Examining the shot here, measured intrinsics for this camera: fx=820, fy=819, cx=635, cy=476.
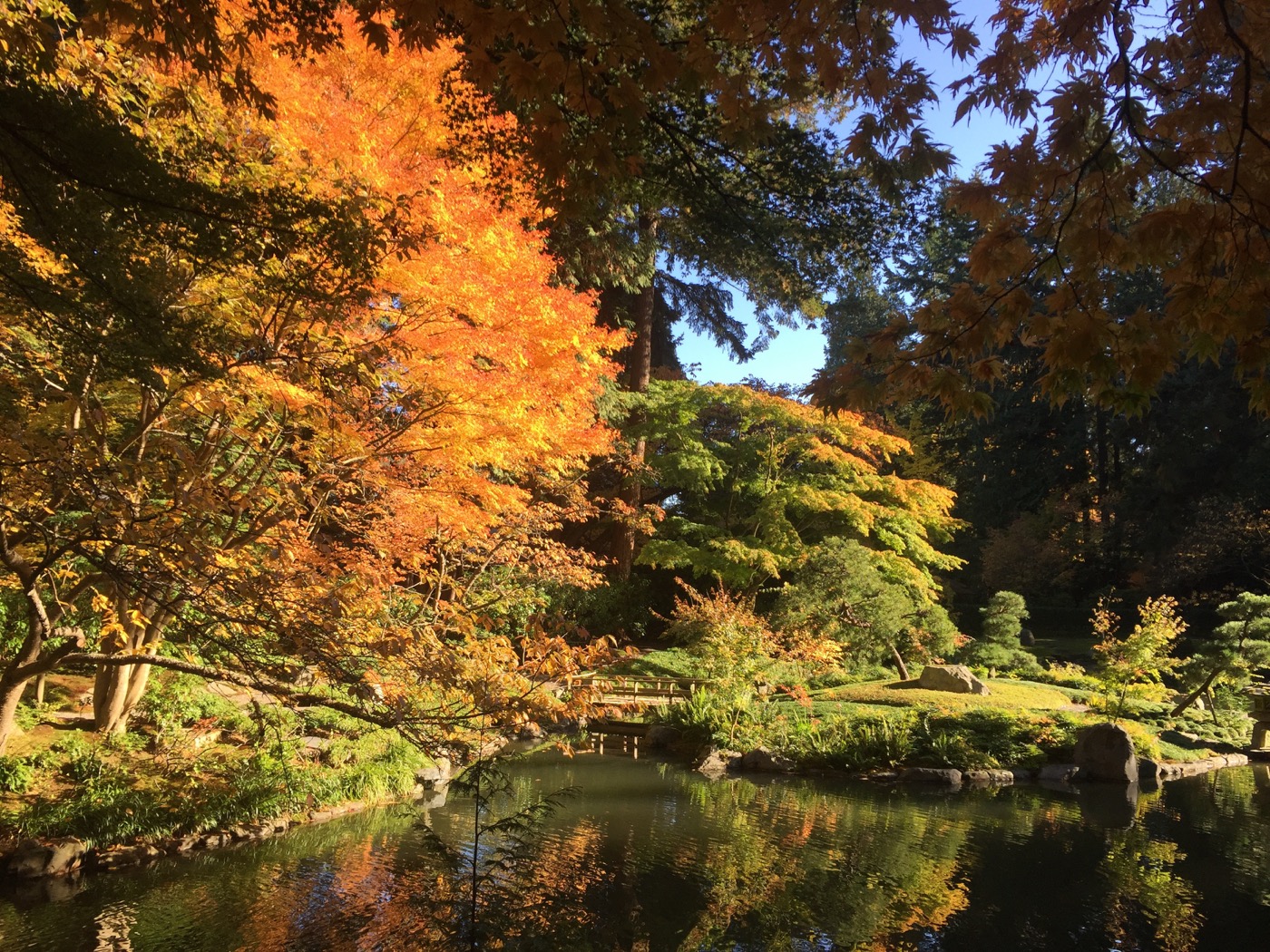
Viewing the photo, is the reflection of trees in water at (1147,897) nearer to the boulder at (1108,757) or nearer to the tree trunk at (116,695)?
the boulder at (1108,757)

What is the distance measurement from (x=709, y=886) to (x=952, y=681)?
8.12 metres

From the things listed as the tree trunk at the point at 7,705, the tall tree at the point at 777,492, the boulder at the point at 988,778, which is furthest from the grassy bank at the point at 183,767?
the tall tree at the point at 777,492

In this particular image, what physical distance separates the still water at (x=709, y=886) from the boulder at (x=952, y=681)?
4.41 metres

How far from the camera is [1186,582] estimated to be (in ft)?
62.0

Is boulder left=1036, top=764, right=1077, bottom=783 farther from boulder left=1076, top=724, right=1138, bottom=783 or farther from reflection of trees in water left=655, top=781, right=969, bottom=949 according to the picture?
reflection of trees in water left=655, top=781, right=969, bottom=949

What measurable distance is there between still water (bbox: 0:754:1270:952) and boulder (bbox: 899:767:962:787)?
977mm

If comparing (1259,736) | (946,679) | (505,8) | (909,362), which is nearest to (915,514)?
(946,679)

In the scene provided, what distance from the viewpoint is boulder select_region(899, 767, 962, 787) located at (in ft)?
28.8

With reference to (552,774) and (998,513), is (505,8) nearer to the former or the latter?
(552,774)

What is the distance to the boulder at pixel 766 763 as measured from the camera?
916 centimetres

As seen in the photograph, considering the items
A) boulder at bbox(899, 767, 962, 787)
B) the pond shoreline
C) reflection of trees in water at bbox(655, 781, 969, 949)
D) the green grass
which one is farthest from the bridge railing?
reflection of trees in water at bbox(655, 781, 969, 949)

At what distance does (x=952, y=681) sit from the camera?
12258 millimetres

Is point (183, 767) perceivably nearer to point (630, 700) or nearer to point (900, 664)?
point (630, 700)

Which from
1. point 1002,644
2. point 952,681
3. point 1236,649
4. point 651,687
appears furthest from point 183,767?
point 1002,644
